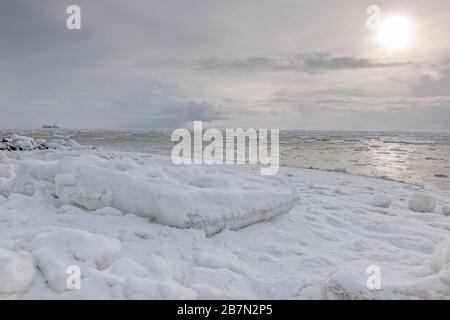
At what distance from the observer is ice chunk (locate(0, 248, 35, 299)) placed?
329cm

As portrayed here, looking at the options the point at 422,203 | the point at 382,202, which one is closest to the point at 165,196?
the point at 382,202

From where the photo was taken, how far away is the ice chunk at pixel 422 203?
8.08 metres

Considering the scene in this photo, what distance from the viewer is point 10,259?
355 centimetres

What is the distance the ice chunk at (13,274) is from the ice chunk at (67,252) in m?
0.17

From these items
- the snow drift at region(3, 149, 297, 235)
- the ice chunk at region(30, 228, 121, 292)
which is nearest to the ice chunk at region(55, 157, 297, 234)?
the snow drift at region(3, 149, 297, 235)

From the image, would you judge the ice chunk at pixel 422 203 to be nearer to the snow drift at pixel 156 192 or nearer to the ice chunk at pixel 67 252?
the snow drift at pixel 156 192

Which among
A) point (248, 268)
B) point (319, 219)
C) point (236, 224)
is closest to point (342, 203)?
point (319, 219)

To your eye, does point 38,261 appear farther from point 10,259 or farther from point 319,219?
point 319,219

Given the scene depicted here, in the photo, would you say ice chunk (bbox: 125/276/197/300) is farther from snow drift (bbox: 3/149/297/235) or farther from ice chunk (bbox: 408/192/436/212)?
ice chunk (bbox: 408/192/436/212)

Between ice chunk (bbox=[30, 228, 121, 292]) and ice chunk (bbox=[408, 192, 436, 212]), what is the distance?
273 inches

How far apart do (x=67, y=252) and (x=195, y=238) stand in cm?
170

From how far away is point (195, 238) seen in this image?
502 cm
